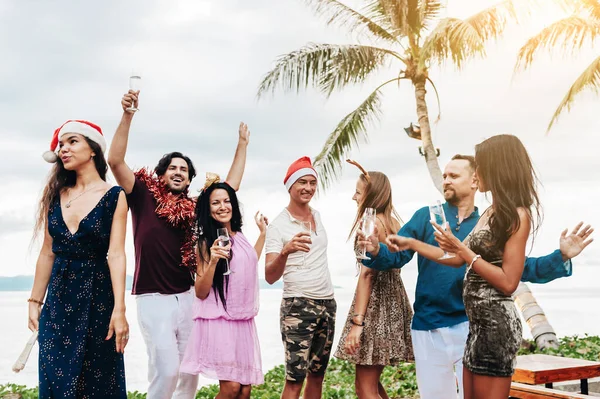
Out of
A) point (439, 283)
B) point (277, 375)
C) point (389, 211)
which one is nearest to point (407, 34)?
point (277, 375)

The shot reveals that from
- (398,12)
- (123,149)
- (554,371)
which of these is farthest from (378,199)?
(398,12)

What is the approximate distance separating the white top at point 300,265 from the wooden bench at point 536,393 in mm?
2242

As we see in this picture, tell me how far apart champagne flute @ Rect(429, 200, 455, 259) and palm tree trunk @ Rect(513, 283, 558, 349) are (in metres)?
9.64

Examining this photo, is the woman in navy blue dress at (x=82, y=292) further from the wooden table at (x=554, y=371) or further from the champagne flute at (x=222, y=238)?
the wooden table at (x=554, y=371)

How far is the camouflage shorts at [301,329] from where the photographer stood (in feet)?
17.6

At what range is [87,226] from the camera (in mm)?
4254

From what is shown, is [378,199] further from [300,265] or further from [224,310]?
[224,310]

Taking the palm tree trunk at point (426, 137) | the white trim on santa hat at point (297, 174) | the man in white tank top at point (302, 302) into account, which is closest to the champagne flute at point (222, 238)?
the man in white tank top at point (302, 302)

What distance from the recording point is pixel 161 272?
5.46 meters

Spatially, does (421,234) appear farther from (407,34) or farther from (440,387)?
(407,34)

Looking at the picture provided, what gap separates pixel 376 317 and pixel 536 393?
203 cm

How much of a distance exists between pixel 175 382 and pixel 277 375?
18.9 ft

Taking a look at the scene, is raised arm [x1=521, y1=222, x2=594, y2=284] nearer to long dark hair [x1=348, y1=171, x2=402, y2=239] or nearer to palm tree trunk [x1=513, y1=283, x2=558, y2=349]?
long dark hair [x1=348, y1=171, x2=402, y2=239]

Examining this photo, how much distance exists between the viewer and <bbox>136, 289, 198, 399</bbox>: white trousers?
541cm
